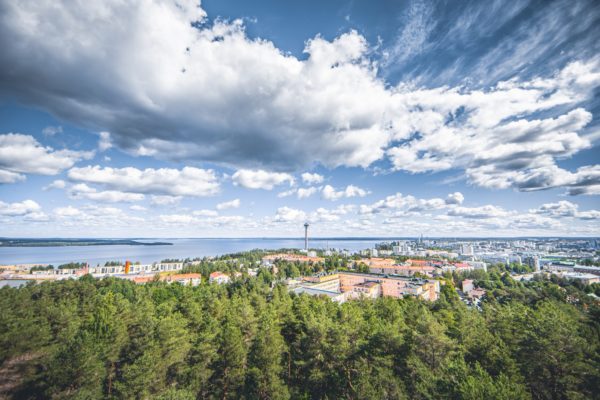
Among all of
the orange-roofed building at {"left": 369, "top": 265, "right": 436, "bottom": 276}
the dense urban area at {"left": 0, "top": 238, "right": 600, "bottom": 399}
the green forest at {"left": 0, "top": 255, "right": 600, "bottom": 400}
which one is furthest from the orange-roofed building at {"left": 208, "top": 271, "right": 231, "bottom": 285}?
the green forest at {"left": 0, "top": 255, "right": 600, "bottom": 400}

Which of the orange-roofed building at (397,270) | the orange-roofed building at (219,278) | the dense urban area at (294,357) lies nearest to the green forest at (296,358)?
the dense urban area at (294,357)

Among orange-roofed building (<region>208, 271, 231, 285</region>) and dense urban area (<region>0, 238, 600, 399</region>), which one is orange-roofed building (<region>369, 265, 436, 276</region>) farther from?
dense urban area (<region>0, 238, 600, 399</region>)

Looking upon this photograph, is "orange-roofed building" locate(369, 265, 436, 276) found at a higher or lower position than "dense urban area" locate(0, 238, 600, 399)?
lower

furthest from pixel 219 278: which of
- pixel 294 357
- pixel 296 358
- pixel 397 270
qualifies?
pixel 296 358

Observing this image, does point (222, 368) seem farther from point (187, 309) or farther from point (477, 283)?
point (477, 283)

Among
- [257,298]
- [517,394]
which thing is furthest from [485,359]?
[257,298]

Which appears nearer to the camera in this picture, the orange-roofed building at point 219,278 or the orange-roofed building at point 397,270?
the orange-roofed building at point 219,278

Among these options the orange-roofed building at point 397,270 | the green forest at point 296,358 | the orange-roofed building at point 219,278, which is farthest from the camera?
the orange-roofed building at point 397,270

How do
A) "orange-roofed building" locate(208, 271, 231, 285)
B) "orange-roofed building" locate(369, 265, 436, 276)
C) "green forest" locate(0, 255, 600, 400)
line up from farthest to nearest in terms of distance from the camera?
"orange-roofed building" locate(369, 265, 436, 276) → "orange-roofed building" locate(208, 271, 231, 285) → "green forest" locate(0, 255, 600, 400)

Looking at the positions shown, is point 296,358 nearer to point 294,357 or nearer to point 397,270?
point 294,357

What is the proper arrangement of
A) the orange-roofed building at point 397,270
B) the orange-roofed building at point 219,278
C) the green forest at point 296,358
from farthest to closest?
the orange-roofed building at point 397,270 < the orange-roofed building at point 219,278 < the green forest at point 296,358

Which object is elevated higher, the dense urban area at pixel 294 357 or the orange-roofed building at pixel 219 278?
the dense urban area at pixel 294 357

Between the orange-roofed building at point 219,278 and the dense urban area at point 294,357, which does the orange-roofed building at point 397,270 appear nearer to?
the orange-roofed building at point 219,278
